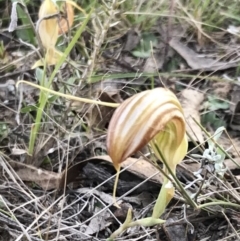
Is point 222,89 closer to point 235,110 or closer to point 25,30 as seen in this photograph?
point 235,110

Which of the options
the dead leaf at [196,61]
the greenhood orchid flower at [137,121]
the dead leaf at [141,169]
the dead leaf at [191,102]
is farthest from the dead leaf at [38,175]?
the dead leaf at [196,61]

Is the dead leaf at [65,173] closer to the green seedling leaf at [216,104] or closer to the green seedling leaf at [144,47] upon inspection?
the green seedling leaf at [216,104]

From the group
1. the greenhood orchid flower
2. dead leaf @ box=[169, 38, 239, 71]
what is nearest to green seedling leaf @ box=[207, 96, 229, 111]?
dead leaf @ box=[169, 38, 239, 71]

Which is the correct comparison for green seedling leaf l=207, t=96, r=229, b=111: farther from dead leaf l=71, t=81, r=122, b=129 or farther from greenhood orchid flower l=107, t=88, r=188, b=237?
greenhood orchid flower l=107, t=88, r=188, b=237

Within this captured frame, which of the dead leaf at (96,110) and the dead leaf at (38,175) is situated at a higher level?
the dead leaf at (96,110)

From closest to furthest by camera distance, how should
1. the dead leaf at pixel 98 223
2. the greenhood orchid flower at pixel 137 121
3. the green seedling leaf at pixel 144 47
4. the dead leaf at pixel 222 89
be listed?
the greenhood orchid flower at pixel 137 121, the dead leaf at pixel 98 223, the dead leaf at pixel 222 89, the green seedling leaf at pixel 144 47

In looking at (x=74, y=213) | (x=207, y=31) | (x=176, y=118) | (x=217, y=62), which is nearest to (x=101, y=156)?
(x=74, y=213)
